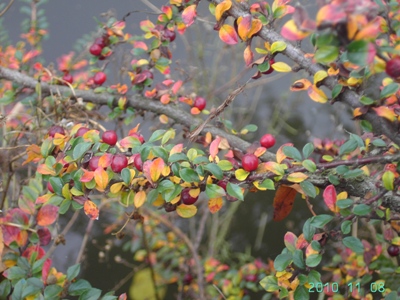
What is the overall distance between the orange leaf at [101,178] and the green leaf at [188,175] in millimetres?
128

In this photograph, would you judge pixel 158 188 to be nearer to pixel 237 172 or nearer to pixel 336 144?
pixel 237 172

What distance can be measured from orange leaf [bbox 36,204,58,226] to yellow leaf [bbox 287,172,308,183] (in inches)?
17.9

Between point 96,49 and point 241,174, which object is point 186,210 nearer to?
point 241,174

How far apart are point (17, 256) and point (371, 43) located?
0.73 m

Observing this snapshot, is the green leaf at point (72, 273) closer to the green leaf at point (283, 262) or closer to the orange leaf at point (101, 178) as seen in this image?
the orange leaf at point (101, 178)

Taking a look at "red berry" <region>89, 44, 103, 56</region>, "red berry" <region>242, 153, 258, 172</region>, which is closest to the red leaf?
"red berry" <region>242, 153, 258, 172</region>

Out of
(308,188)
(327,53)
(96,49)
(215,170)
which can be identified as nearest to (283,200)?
(308,188)

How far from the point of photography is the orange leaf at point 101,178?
0.70 metres

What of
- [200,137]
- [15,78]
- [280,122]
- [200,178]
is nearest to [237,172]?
[200,178]

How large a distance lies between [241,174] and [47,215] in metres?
0.39

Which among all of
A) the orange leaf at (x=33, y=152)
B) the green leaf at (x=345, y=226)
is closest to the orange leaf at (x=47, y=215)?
the orange leaf at (x=33, y=152)

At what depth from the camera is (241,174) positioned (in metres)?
0.73

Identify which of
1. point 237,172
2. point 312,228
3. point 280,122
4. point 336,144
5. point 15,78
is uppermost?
point 15,78

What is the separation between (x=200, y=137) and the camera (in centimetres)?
102
